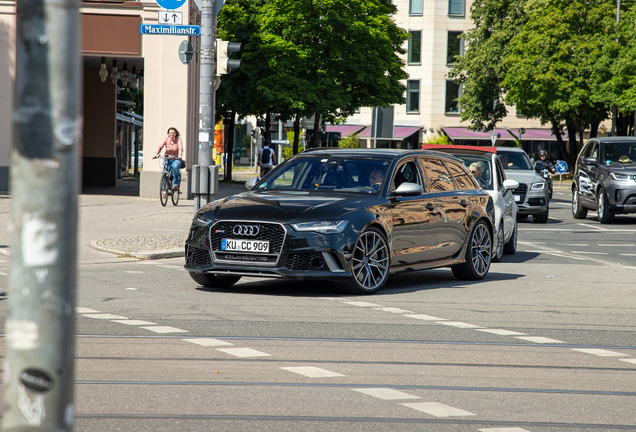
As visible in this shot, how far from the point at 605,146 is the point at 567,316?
1543 cm

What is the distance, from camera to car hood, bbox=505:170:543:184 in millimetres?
22678

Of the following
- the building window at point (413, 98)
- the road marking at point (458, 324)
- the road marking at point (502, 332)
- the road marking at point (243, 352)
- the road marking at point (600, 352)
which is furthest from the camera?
the building window at point (413, 98)

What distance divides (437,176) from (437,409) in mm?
6641

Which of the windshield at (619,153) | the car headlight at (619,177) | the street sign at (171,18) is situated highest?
the street sign at (171,18)

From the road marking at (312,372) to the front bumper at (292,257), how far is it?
127 inches

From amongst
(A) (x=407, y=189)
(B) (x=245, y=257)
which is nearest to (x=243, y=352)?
(B) (x=245, y=257)

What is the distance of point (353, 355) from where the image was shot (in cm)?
657

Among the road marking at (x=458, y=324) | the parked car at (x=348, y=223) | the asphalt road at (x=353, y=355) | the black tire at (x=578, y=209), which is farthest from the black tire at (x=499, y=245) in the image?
the black tire at (x=578, y=209)

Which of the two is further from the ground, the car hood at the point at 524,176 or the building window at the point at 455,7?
the building window at the point at 455,7

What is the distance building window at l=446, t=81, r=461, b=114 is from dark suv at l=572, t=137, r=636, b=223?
52899 millimetres

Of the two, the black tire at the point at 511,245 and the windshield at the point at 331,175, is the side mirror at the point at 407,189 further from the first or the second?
the black tire at the point at 511,245

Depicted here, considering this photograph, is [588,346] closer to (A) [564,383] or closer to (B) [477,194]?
(A) [564,383]

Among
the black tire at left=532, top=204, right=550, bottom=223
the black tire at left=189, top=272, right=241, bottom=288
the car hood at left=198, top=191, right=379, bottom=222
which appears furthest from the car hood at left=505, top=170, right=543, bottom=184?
the black tire at left=189, top=272, right=241, bottom=288

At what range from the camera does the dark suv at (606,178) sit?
2219 centimetres
